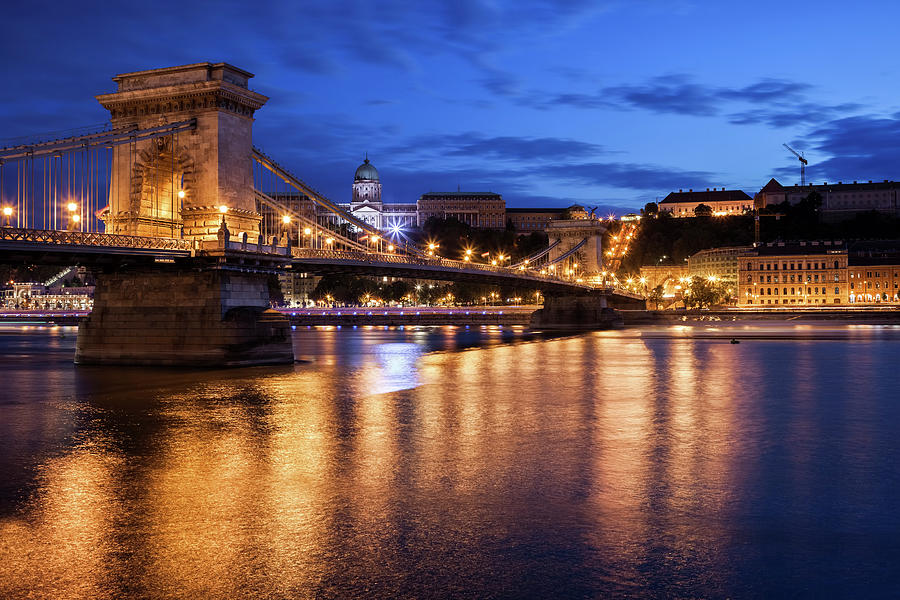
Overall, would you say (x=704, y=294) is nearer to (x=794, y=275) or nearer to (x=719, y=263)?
(x=794, y=275)

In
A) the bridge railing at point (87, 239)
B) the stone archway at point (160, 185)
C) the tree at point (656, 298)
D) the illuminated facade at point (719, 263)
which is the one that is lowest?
the tree at point (656, 298)

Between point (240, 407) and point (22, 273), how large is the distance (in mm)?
164119

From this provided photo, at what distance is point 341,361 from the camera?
43.5 meters

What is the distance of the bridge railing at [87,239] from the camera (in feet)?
96.8

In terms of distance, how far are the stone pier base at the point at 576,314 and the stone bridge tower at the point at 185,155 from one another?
56.0 meters

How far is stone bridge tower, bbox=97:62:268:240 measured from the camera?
37.3 metres

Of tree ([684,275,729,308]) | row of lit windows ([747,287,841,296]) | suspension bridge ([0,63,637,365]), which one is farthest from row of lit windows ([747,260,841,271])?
suspension bridge ([0,63,637,365])

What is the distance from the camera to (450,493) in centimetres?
1245

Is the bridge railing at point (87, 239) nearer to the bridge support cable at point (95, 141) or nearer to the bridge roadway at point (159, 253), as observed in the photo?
the bridge roadway at point (159, 253)

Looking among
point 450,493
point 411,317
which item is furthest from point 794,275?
point 450,493

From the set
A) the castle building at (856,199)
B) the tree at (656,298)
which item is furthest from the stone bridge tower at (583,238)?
the castle building at (856,199)

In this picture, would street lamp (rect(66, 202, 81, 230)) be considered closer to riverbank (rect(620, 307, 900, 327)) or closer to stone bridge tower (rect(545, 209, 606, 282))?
riverbank (rect(620, 307, 900, 327))

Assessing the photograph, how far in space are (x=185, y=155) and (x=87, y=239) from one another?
7507 millimetres

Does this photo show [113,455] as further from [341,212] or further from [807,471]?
[341,212]
